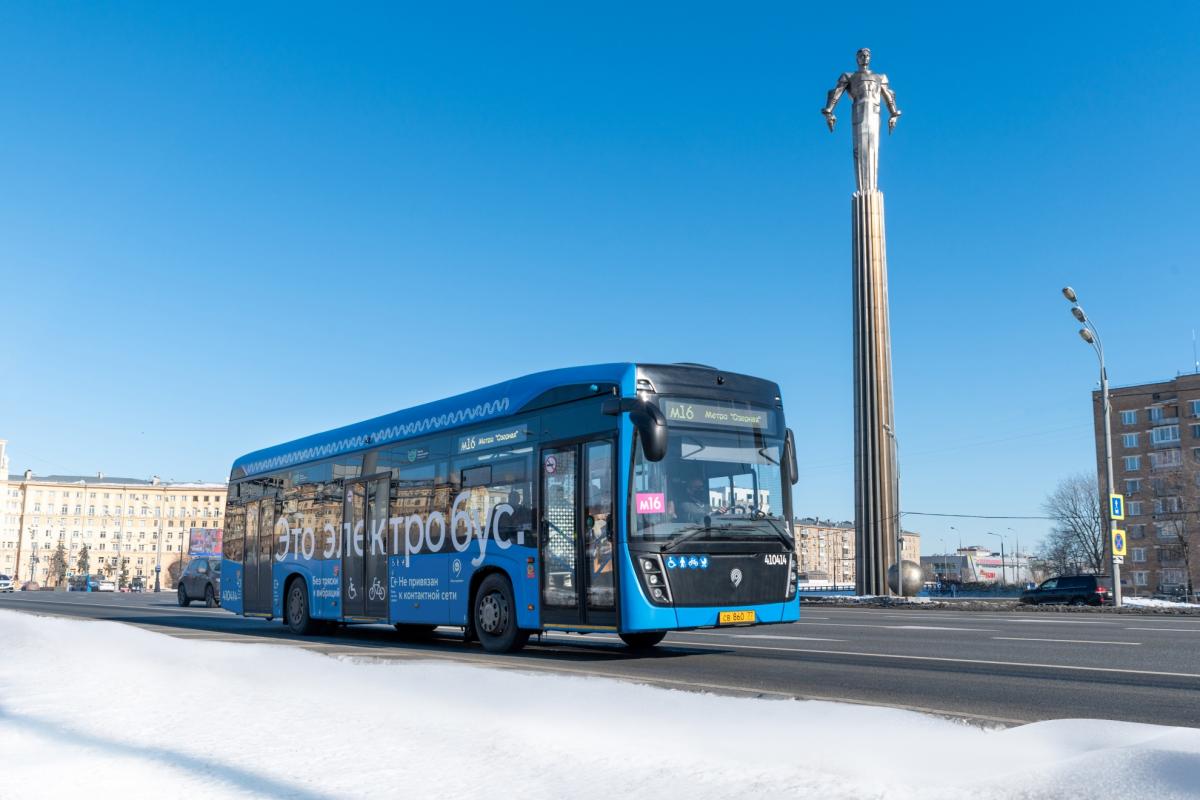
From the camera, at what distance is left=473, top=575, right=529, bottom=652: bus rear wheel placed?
11.9 metres

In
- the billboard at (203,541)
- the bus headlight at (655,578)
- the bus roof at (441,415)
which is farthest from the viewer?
the billboard at (203,541)

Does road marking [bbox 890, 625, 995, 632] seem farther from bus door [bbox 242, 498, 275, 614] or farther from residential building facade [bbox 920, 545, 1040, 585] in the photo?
residential building facade [bbox 920, 545, 1040, 585]

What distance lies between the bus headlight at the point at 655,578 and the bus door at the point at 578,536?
336 millimetres

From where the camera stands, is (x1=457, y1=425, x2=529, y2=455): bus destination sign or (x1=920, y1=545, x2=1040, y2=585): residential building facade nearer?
(x1=457, y1=425, x2=529, y2=455): bus destination sign

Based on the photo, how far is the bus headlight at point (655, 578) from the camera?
10258 mm

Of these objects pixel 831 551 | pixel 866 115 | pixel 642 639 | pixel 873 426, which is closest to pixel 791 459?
pixel 642 639

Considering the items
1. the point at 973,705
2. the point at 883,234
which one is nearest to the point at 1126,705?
the point at 973,705

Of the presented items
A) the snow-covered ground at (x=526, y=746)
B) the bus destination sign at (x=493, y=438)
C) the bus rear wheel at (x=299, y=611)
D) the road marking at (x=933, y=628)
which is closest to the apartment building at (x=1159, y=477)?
the road marking at (x=933, y=628)

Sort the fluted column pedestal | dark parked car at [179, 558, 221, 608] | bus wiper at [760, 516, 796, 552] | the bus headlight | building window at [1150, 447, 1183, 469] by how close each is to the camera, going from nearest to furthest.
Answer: the bus headlight
bus wiper at [760, 516, 796, 552]
dark parked car at [179, 558, 221, 608]
the fluted column pedestal
building window at [1150, 447, 1183, 469]

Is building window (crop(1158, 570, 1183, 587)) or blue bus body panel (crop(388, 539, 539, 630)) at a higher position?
blue bus body panel (crop(388, 539, 539, 630))

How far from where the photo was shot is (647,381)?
35.8ft

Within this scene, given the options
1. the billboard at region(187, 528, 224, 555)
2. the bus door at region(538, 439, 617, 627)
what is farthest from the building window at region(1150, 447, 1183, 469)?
the bus door at region(538, 439, 617, 627)

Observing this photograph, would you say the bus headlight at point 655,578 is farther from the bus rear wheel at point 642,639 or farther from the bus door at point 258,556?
the bus door at point 258,556

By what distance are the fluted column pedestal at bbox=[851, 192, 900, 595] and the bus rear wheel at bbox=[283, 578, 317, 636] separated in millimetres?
33723
